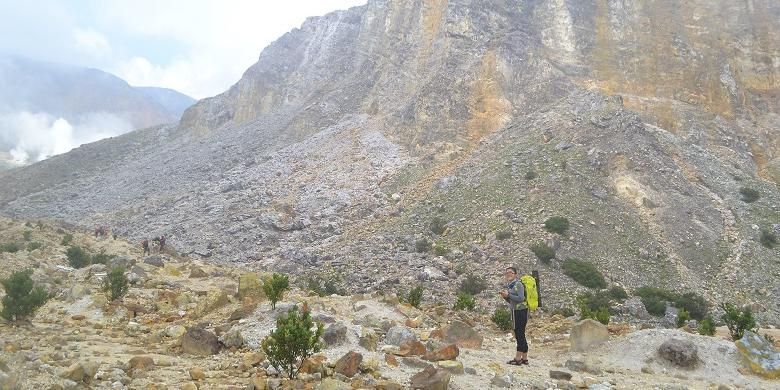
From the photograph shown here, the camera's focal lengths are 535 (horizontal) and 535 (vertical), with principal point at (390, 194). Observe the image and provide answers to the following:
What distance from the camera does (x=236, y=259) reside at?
1160 inches

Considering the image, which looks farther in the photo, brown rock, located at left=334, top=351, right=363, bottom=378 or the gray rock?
the gray rock

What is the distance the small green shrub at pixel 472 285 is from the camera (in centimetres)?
2153

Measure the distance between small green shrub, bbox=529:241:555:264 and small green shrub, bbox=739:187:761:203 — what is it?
47.8 feet

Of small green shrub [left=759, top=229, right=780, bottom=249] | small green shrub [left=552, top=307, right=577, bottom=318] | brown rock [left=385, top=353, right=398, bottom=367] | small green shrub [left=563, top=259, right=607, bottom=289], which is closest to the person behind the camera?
brown rock [left=385, top=353, right=398, bottom=367]

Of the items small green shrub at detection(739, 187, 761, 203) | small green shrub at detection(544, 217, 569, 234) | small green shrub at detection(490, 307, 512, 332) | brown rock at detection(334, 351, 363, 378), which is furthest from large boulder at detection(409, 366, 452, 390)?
small green shrub at detection(739, 187, 761, 203)

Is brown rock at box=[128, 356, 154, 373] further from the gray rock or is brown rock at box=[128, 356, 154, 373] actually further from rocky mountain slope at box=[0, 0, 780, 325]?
rocky mountain slope at box=[0, 0, 780, 325]

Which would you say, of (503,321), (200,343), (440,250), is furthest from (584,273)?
(200,343)

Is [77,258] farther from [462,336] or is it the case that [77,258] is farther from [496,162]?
[496,162]

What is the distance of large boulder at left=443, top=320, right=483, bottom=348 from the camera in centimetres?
1081

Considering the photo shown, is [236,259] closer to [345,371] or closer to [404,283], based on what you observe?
[404,283]

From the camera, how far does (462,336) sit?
1095 cm

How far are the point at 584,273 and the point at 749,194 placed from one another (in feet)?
49.0

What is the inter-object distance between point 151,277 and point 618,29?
4115 cm

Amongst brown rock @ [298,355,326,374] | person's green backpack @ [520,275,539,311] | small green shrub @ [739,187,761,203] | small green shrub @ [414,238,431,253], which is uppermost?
brown rock @ [298,355,326,374]
